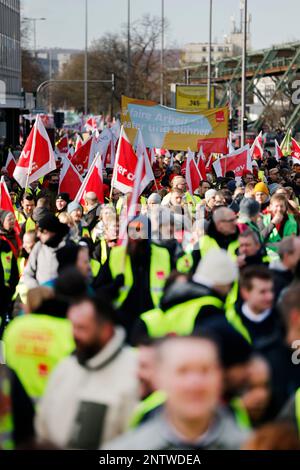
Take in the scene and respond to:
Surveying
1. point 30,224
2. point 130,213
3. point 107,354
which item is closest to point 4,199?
point 30,224

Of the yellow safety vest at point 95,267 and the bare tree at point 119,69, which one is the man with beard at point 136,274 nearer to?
the yellow safety vest at point 95,267

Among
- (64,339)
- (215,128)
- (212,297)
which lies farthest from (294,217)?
(215,128)

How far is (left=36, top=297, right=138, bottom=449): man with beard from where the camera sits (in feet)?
15.7

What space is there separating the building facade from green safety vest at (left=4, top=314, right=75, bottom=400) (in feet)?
138

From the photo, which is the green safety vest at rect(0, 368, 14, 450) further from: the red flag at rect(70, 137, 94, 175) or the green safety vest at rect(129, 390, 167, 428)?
the red flag at rect(70, 137, 94, 175)

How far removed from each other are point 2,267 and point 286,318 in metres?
4.28

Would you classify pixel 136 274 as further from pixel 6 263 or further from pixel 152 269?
pixel 6 263

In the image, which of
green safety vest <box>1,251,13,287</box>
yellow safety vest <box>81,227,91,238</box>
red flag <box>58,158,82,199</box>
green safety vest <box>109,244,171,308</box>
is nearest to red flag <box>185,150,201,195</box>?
red flag <box>58,158,82,199</box>

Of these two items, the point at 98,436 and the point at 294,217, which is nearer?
the point at 98,436

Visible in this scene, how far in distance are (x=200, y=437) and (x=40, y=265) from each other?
4.74 m

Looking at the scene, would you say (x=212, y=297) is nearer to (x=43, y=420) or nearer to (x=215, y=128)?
(x=43, y=420)

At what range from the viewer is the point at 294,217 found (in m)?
11.1

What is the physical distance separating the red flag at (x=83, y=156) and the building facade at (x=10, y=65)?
28511 millimetres

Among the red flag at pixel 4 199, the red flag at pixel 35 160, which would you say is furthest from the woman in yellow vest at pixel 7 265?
the red flag at pixel 35 160
